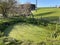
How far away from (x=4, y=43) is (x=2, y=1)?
66.6 ft

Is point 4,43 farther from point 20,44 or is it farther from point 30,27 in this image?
point 30,27

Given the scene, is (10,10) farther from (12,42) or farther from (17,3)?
(12,42)

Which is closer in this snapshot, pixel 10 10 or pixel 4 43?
pixel 4 43

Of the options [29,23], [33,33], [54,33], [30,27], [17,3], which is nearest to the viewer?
[54,33]

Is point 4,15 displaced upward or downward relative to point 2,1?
downward

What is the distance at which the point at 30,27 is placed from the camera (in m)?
18.5

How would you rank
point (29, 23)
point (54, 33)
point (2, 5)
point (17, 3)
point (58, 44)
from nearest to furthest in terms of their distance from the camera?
point (58, 44)
point (54, 33)
point (29, 23)
point (2, 5)
point (17, 3)

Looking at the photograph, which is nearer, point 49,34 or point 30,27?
point 49,34

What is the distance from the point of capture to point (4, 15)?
3203 centimetres

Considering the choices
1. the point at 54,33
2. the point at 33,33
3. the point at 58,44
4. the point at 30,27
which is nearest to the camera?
the point at 58,44

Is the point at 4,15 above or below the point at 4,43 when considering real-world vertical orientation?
below

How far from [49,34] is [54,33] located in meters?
0.39

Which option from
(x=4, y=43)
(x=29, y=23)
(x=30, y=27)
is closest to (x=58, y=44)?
(x=4, y=43)

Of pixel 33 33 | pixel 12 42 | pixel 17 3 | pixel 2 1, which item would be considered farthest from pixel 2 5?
pixel 12 42
